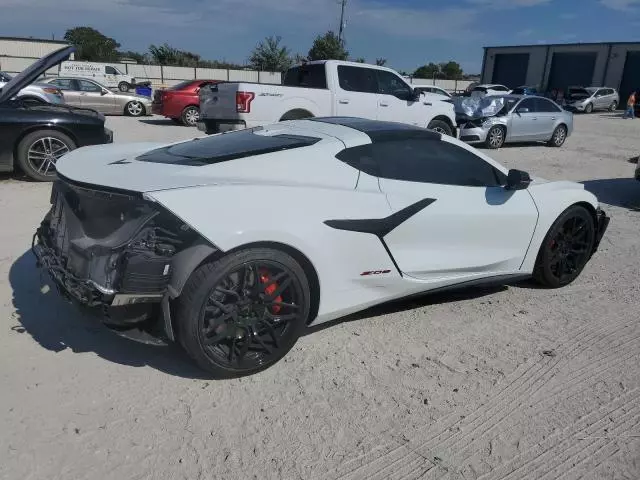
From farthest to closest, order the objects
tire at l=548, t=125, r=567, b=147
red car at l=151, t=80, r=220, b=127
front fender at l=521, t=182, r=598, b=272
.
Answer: red car at l=151, t=80, r=220, b=127 → tire at l=548, t=125, r=567, b=147 → front fender at l=521, t=182, r=598, b=272

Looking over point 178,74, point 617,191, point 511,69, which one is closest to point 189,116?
point 617,191

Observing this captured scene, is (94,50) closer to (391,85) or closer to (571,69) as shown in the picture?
(571,69)

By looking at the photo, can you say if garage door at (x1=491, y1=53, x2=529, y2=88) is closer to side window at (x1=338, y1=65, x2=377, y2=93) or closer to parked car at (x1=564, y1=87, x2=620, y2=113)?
Result: parked car at (x1=564, y1=87, x2=620, y2=113)

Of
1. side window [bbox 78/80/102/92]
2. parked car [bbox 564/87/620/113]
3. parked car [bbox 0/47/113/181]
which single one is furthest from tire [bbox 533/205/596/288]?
parked car [bbox 564/87/620/113]

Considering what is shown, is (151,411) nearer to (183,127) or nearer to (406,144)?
(406,144)

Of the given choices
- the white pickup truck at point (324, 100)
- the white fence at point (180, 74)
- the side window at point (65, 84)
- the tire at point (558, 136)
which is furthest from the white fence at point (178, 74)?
the white pickup truck at point (324, 100)

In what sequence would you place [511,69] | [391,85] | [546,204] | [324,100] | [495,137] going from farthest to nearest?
1. [511,69]
2. [495,137]
3. [391,85]
4. [324,100]
5. [546,204]

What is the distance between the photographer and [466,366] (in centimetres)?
342

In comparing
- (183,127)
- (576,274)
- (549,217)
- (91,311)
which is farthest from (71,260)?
(183,127)

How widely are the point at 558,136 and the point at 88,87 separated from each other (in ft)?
50.8

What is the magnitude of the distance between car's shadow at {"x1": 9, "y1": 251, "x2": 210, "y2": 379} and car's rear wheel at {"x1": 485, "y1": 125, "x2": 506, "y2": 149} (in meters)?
12.5

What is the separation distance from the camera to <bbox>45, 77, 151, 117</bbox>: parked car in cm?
1797

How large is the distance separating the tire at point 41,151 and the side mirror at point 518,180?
20.1 feet

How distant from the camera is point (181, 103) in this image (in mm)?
17000
